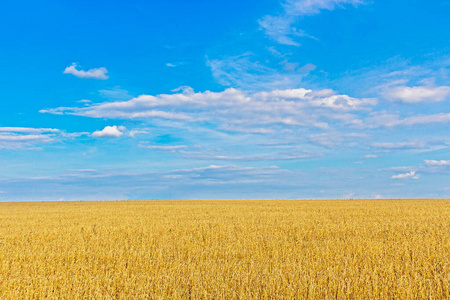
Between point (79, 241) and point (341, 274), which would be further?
point (79, 241)

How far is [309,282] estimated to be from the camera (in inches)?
335

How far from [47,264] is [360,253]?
10125 millimetres

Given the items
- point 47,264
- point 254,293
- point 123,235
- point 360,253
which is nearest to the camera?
point 254,293

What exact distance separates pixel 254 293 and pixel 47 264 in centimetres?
690

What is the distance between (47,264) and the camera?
36.4ft

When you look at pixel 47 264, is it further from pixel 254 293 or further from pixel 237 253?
pixel 254 293

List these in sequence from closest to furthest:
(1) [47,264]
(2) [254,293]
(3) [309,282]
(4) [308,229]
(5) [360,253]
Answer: (2) [254,293], (3) [309,282], (1) [47,264], (5) [360,253], (4) [308,229]

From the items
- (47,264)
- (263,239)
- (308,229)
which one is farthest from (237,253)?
(308,229)

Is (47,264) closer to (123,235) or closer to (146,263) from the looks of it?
(146,263)

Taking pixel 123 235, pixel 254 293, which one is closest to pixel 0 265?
pixel 123 235

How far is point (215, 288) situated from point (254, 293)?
0.93 metres

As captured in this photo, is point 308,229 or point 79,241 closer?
point 79,241

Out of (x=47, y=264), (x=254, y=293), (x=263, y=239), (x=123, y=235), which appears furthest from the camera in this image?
(x=123, y=235)

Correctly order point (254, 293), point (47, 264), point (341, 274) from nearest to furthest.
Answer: point (254, 293)
point (341, 274)
point (47, 264)
